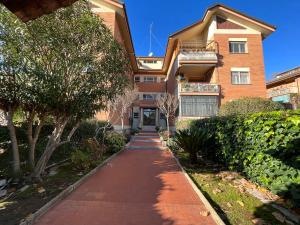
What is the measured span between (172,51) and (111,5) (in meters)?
11.2

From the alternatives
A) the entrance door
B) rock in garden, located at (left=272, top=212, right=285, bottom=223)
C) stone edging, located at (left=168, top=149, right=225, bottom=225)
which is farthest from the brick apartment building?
rock in garden, located at (left=272, top=212, right=285, bottom=223)

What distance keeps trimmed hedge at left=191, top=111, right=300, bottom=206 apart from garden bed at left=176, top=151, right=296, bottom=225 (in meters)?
0.47

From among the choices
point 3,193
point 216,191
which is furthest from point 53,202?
point 216,191

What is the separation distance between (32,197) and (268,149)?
5894 mm

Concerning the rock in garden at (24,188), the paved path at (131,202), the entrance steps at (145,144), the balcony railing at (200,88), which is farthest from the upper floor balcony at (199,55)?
the rock in garden at (24,188)

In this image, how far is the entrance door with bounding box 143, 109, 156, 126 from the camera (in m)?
34.9

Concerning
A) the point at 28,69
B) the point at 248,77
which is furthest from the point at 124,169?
the point at 248,77

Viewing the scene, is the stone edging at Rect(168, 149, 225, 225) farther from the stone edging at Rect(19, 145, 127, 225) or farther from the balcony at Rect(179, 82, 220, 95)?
the balcony at Rect(179, 82, 220, 95)

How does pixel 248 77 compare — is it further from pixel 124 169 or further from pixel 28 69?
pixel 28 69

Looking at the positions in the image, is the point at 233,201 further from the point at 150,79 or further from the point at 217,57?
the point at 150,79

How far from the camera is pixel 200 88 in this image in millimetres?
21328

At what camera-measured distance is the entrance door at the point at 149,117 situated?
34.9 m

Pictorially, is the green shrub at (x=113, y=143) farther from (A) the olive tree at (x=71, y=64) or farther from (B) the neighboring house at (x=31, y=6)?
(B) the neighboring house at (x=31, y=6)

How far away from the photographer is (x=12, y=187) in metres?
6.28
